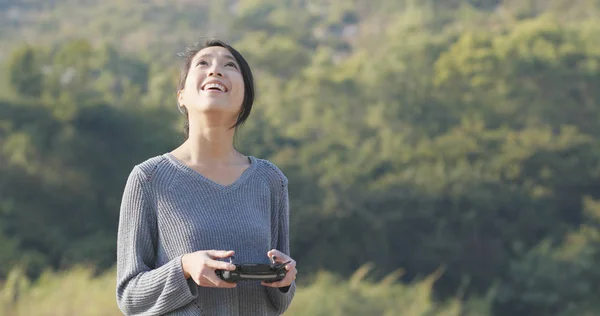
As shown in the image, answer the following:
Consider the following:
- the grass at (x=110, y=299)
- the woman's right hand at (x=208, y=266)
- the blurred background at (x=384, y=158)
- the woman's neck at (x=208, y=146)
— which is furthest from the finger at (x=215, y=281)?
the blurred background at (x=384, y=158)

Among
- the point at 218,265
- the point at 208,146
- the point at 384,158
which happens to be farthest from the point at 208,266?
the point at 384,158

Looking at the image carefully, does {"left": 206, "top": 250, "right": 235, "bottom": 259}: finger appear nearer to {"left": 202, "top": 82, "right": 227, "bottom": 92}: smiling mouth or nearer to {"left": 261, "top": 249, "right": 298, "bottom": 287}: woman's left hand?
{"left": 261, "top": 249, "right": 298, "bottom": 287}: woman's left hand

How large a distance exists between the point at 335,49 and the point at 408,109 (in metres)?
11.8

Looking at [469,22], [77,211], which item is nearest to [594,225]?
[77,211]

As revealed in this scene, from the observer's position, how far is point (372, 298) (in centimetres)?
1428

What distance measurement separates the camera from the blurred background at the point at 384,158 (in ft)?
68.7

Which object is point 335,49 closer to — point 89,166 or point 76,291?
point 89,166

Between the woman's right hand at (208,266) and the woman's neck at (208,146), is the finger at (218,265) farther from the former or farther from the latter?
the woman's neck at (208,146)

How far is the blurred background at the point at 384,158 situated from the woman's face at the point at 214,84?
29.1 ft

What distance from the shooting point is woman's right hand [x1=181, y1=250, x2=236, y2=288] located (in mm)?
1533

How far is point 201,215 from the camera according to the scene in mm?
1655

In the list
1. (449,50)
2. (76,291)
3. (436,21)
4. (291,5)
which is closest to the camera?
(76,291)

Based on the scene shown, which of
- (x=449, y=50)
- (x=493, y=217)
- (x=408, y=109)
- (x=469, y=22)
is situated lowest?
(x=493, y=217)

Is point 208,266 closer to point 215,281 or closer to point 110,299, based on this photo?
point 215,281
